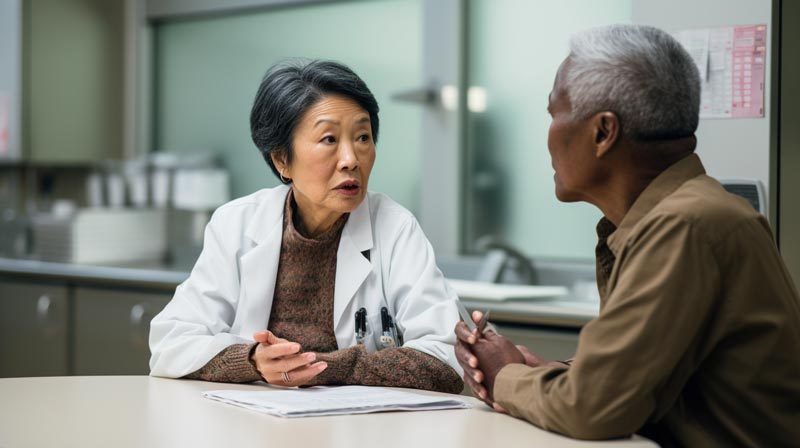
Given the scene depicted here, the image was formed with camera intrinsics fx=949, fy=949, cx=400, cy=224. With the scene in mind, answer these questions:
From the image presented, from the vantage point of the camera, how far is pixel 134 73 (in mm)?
4602

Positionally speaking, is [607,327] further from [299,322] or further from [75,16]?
[75,16]

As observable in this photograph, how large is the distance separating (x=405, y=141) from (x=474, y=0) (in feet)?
2.00

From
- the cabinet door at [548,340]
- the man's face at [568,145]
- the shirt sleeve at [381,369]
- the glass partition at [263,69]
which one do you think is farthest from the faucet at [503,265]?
the man's face at [568,145]

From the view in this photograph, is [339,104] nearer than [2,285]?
Yes

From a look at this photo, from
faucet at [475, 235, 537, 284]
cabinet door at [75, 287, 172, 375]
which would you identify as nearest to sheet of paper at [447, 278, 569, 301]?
faucet at [475, 235, 537, 284]

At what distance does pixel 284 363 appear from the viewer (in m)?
1.69

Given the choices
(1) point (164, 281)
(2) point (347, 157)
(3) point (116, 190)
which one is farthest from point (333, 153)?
(3) point (116, 190)

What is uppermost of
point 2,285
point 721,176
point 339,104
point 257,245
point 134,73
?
point 134,73

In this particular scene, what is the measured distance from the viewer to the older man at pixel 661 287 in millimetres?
1220

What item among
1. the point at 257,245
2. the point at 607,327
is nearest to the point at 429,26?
the point at 257,245

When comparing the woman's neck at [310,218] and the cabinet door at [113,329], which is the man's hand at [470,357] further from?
the cabinet door at [113,329]

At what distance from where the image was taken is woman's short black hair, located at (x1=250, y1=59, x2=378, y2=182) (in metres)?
1.96

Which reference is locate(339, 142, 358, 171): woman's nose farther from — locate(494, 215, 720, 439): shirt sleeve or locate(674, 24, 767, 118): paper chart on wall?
locate(674, 24, 767, 118): paper chart on wall

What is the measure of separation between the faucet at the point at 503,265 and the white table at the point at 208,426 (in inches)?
69.3
